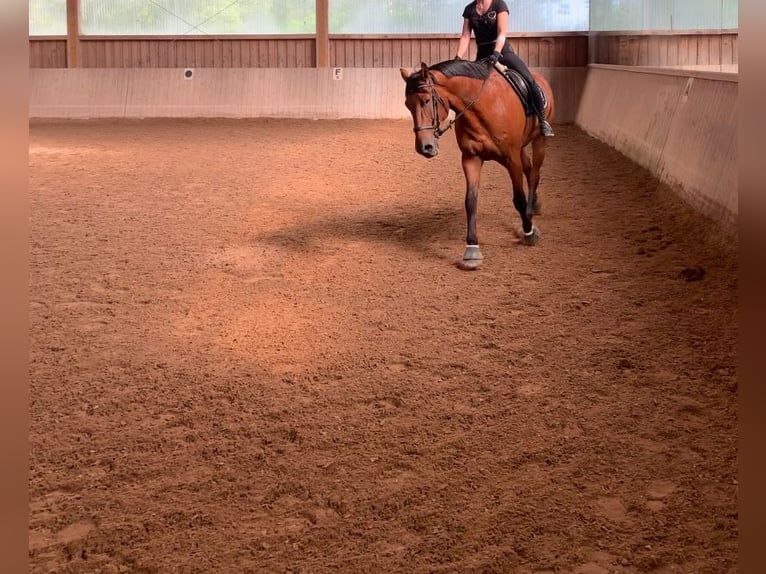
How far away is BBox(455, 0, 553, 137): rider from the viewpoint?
22.9 ft

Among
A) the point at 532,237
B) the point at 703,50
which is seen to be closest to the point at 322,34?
the point at 703,50

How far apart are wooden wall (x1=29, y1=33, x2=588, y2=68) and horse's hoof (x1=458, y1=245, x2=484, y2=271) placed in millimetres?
9951

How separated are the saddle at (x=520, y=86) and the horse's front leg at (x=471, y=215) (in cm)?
81

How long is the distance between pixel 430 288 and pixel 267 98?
1063 centimetres

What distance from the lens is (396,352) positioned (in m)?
5.32

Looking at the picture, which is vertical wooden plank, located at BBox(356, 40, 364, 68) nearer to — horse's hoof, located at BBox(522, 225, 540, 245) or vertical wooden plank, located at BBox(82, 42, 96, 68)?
vertical wooden plank, located at BBox(82, 42, 96, 68)

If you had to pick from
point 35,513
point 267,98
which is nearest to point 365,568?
point 35,513

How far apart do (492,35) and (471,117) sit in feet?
3.14

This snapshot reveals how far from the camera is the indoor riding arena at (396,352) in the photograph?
10.7 feet

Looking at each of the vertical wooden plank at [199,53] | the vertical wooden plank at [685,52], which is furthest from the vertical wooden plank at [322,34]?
the vertical wooden plank at [685,52]

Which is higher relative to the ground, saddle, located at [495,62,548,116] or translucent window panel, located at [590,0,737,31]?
translucent window panel, located at [590,0,737,31]

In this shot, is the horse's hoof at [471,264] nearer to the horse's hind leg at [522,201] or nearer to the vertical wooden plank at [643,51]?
the horse's hind leg at [522,201]

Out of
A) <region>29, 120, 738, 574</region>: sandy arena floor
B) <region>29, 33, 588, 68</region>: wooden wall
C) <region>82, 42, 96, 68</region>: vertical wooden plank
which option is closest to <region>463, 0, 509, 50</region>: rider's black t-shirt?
<region>29, 120, 738, 574</region>: sandy arena floor

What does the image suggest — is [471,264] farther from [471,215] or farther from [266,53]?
[266,53]
